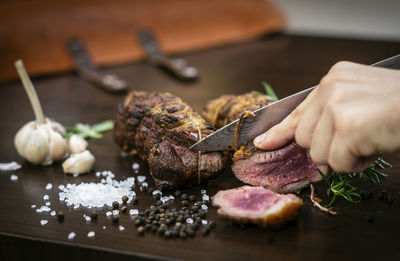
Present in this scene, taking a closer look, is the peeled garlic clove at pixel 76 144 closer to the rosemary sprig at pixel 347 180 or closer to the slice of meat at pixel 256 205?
the slice of meat at pixel 256 205

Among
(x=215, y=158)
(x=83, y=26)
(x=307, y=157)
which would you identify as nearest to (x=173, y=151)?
(x=215, y=158)

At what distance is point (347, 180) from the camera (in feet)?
8.75

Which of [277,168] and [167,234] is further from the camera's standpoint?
[277,168]

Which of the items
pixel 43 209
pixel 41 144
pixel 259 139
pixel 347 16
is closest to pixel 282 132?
pixel 259 139

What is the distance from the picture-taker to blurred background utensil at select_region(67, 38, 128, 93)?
4.26m

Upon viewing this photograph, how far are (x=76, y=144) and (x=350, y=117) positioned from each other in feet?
5.80

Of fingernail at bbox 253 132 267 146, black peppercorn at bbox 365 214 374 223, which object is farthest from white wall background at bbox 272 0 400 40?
black peppercorn at bbox 365 214 374 223

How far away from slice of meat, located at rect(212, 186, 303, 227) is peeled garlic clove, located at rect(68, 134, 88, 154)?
105cm

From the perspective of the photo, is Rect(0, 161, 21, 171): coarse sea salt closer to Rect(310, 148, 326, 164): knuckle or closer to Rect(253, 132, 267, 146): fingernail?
Rect(253, 132, 267, 146): fingernail

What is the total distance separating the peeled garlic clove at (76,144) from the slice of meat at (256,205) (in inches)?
41.4

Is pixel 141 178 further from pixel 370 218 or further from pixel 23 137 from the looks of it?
pixel 370 218

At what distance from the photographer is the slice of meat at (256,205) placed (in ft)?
7.52

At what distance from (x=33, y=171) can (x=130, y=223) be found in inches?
36.3

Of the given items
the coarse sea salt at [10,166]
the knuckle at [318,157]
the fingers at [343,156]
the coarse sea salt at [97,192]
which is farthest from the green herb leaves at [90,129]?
the fingers at [343,156]
